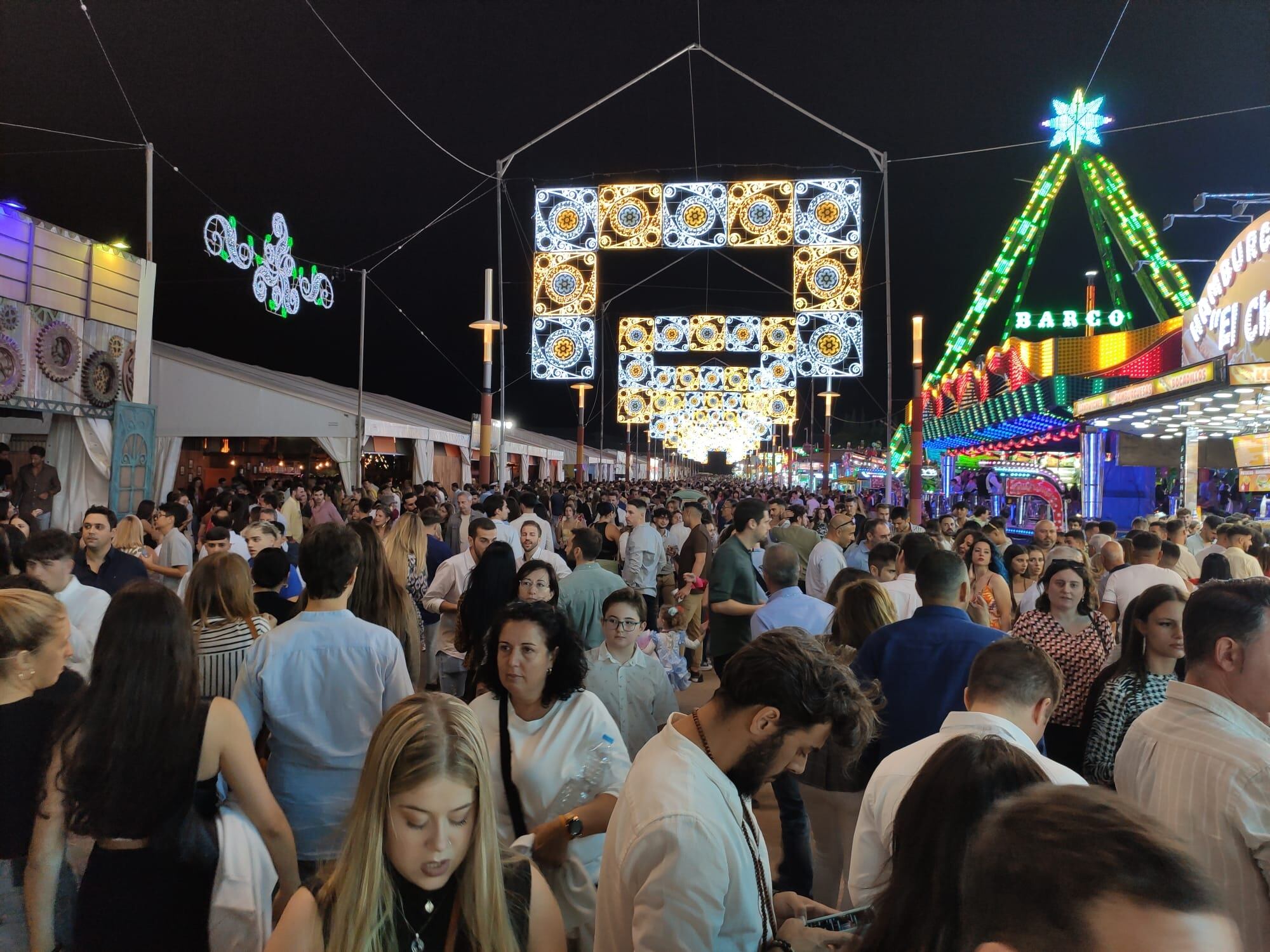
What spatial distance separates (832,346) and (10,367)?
13.2 m

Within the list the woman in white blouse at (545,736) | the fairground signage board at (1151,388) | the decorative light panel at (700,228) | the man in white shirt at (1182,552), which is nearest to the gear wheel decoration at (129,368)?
the decorative light panel at (700,228)

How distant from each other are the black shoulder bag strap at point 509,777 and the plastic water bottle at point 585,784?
0.35 feet

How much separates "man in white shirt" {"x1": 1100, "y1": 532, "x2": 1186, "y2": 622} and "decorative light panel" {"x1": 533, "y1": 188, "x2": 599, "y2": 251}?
9.28 metres

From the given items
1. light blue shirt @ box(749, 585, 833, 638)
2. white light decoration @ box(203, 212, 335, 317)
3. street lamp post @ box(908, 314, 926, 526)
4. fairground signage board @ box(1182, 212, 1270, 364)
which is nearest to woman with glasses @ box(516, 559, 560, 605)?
light blue shirt @ box(749, 585, 833, 638)

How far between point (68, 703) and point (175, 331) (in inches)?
2168

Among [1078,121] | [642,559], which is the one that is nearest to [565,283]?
[642,559]

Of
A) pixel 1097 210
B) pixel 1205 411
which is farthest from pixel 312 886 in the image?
pixel 1097 210

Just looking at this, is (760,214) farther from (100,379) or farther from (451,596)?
(100,379)

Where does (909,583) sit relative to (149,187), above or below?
below

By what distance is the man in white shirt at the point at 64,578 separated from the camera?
4.52m

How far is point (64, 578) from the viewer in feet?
15.3

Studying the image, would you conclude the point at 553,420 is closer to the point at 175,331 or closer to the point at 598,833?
the point at 175,331

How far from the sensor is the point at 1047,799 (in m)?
1.11

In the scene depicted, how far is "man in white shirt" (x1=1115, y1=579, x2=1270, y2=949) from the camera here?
2.21m
